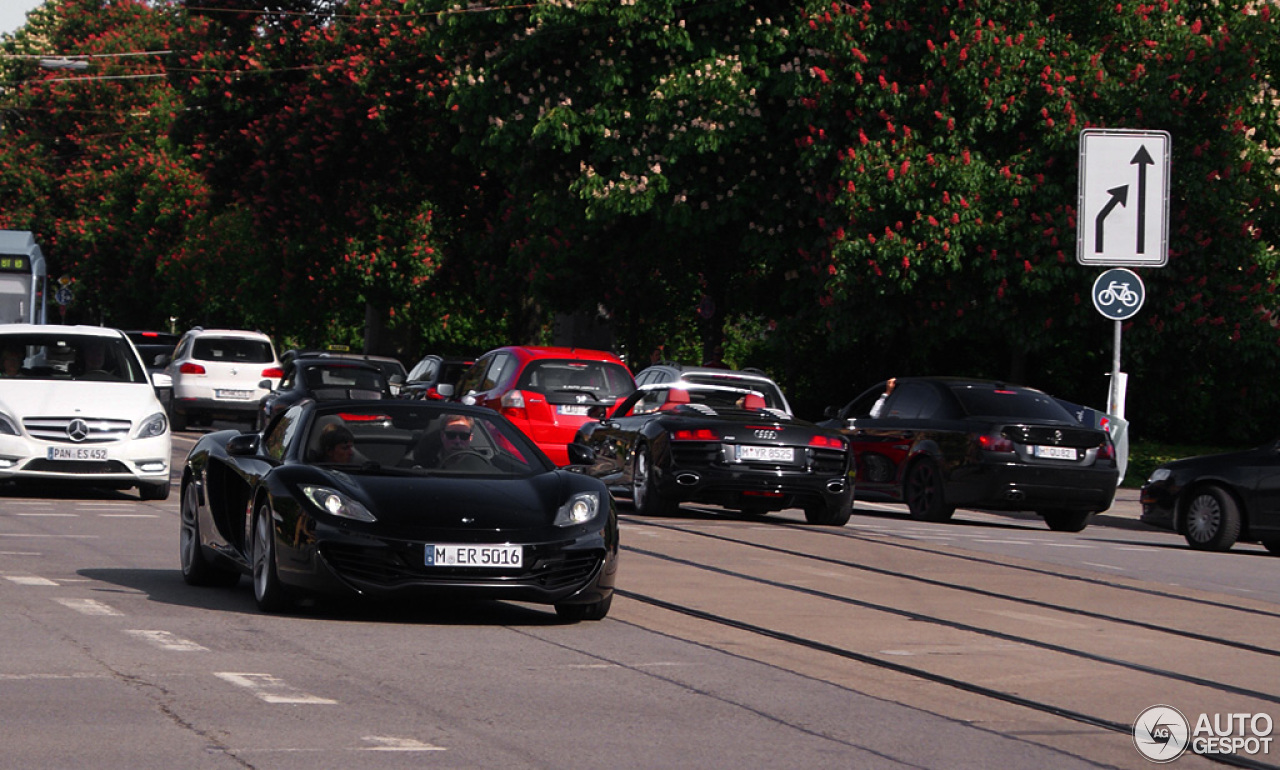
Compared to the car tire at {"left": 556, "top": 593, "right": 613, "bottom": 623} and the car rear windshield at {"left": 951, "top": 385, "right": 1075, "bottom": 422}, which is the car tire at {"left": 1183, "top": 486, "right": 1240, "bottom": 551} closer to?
the car rear windshield at {"left": 951, "top": 385, "right": 1075, "bottom": 422}

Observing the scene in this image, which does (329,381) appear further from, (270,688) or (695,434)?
(270,688)

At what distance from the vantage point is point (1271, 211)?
27.3 meters

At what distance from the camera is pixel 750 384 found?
23438mm

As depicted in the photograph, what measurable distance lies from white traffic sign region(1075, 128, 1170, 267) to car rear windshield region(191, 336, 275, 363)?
1732 centimetres

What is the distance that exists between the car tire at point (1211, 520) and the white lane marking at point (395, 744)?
1303 cm

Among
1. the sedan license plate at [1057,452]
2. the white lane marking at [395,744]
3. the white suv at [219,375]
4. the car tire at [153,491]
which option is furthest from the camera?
the white suv at [219,375]

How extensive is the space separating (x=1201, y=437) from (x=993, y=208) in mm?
8763

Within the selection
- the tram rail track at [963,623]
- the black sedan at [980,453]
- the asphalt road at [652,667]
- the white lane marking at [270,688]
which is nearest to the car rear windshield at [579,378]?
the black sedan at [980,453]

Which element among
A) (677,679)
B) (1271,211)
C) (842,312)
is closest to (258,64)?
(842,312)

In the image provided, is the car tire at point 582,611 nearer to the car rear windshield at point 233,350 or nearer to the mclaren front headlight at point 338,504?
the mclaren front headlight at point 338,504

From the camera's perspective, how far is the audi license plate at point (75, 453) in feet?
59.9

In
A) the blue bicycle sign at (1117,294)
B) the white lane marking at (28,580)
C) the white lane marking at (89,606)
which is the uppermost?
the blue bicycle sign at (1117,294)

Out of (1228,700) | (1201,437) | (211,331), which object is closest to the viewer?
(1228,700)

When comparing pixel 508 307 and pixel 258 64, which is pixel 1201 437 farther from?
pixel 258 64
